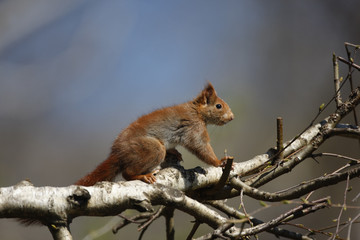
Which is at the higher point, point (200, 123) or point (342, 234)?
point (200, 123)

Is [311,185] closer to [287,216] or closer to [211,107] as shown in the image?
[287,216]

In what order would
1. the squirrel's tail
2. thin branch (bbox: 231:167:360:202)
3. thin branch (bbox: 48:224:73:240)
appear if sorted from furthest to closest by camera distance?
1. the squirrel's tail
2. thin branch (bbox: 231:167:360:202)
3. thin branch (bbox: 48:224:73:240)

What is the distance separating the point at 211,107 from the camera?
4.15 m

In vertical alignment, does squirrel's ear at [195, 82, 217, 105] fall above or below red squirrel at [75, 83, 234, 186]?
above

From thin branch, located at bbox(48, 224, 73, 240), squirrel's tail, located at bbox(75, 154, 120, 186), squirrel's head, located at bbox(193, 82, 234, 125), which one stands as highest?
squirrel's head, located at bbox(193, 82, 234, 125)

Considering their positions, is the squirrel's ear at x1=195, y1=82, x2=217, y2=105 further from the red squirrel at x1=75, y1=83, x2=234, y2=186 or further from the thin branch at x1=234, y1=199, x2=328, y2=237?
the thin branch at x1=234, y1=199, x2=328, y2=237

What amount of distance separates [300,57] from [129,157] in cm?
651

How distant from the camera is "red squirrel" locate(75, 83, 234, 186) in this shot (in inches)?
126

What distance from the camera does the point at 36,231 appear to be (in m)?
6.43

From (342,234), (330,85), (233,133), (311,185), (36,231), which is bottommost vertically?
(342,234)

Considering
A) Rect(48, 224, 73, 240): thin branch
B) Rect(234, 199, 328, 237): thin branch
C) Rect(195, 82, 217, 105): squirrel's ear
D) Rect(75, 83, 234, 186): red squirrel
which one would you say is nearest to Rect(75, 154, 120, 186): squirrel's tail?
Rect(75, 83, 234, 186): red squirrel

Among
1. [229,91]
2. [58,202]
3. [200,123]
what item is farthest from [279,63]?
[58,202]

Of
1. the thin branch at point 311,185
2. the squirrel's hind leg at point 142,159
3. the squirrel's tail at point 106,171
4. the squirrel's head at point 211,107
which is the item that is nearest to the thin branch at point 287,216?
the thin branch at point 311,185

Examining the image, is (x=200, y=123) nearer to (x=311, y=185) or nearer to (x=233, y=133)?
(x=311, y=185)
